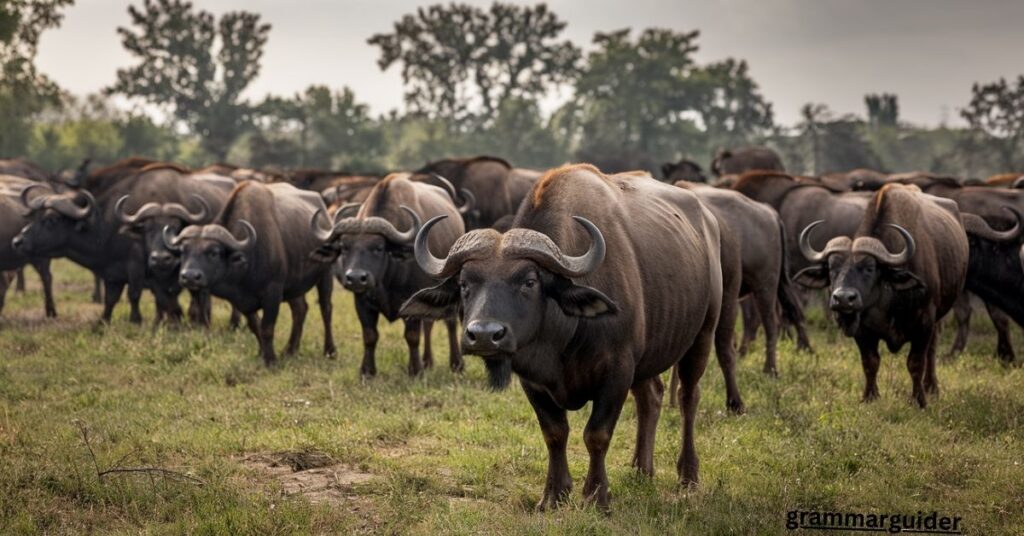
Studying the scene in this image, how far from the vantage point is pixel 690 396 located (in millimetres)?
6449

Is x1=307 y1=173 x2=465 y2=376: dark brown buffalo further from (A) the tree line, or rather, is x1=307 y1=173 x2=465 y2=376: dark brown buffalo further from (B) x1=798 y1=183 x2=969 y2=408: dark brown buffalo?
(A) the tree line

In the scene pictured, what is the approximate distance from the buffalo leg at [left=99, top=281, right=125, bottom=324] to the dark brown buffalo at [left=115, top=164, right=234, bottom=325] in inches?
20.8

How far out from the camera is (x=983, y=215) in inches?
450

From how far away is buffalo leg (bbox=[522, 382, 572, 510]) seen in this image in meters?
5.39

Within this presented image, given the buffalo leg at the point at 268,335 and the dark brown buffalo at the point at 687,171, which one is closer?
the buffalo leg at the point at 268,335

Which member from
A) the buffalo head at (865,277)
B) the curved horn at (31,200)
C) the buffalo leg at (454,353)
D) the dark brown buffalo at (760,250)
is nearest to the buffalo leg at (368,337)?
the buffalo leg at (454,353)

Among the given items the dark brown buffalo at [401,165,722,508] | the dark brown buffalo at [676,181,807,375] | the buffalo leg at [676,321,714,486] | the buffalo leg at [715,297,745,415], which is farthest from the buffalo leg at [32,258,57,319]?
the buffalo leg at [676,321,714,486]

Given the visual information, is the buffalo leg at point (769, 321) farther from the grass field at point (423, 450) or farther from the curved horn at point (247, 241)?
the curved horn at point (247, 241)

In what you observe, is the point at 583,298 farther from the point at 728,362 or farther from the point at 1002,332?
the point at 1002,332

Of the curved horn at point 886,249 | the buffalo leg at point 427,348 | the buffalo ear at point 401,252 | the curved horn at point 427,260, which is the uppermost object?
the curved horn at point 427,260

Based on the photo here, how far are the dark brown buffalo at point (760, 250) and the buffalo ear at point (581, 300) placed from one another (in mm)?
4540

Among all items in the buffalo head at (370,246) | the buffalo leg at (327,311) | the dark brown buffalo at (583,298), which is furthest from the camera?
the buffalo leg at (327,311)

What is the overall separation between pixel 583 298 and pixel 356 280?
183 inches

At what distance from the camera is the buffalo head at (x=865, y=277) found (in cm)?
809
